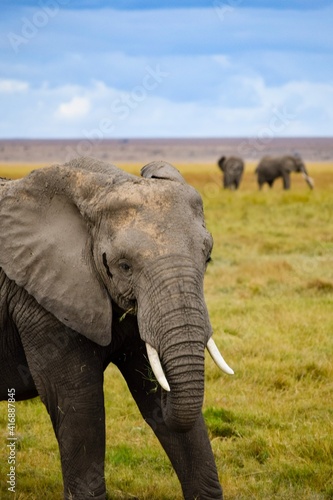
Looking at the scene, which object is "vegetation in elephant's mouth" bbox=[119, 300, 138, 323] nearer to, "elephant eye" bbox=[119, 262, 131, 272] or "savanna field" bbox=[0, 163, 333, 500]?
"elephant eye" bbox=[119, 262, 131, 272]

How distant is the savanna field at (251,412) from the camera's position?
554cm

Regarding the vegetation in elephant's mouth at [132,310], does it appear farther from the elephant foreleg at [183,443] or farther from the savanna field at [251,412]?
the savanna field at [251,412]

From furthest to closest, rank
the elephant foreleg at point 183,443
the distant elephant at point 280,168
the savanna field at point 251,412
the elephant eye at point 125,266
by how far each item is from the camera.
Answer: the distant elephant at point 280,168 → the savanna field at point 251,412 → the elephant foreleg at point 183,443 → the elephant eye at point 125,266

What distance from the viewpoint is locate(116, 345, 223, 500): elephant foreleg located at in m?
4.77

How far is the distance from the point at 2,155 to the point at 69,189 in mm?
114352

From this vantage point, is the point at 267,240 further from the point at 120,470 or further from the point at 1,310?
the point at 1,310

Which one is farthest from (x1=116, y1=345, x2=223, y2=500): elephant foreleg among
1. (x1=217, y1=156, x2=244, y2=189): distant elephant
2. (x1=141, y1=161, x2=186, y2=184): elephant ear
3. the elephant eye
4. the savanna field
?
(x1=217, y1=156, x2=244, y2=189): distant elephant

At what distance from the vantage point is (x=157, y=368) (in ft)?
12.7

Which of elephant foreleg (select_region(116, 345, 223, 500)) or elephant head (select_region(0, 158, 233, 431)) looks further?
elephant foreleg (select_region(116, 345, 223, 500))

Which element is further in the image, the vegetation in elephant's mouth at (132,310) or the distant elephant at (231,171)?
the distant elephant at (231,171)

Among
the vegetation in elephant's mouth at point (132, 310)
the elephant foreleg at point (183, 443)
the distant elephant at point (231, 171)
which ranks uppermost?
the distant elephant at point (231, 171)

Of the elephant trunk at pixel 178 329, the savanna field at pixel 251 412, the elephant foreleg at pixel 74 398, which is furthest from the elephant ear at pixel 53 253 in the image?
the savanna field at pixel 251 412

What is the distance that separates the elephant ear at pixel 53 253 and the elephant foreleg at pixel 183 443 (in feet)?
1.86

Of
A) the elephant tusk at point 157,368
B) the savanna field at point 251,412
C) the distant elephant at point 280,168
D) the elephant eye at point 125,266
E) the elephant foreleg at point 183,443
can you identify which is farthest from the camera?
the distant elephant at point 280,168
